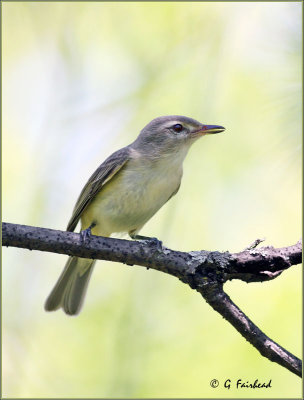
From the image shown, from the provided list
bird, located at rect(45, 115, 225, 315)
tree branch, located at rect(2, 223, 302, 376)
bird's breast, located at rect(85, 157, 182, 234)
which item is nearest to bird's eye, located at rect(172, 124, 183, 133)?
bird, located at rect(45, 115, 225, 315)

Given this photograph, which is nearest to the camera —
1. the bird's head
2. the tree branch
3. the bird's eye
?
the tree branch

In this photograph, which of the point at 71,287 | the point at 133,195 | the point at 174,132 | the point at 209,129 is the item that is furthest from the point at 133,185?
the point at 71,287

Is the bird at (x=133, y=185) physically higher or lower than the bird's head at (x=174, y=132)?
lower

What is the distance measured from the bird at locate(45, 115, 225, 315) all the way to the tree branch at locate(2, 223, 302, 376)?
1.24 m

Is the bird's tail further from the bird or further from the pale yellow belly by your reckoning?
the pale yellow belly

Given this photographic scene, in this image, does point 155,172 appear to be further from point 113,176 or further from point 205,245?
point 205,245

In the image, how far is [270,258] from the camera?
3.08 m

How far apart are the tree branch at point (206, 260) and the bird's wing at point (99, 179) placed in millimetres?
1361

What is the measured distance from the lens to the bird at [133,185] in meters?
4.52

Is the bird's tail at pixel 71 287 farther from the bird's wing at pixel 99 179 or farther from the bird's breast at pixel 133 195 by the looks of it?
the bird's breast at pixel 133 195

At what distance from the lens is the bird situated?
452cm

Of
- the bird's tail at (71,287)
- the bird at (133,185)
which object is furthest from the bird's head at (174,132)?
the bird's tail at (71,287)

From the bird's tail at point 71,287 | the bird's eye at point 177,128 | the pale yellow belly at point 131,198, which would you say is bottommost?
the bird's tail at point 71,287

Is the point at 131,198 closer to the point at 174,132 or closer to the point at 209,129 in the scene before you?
the point at 174,132
